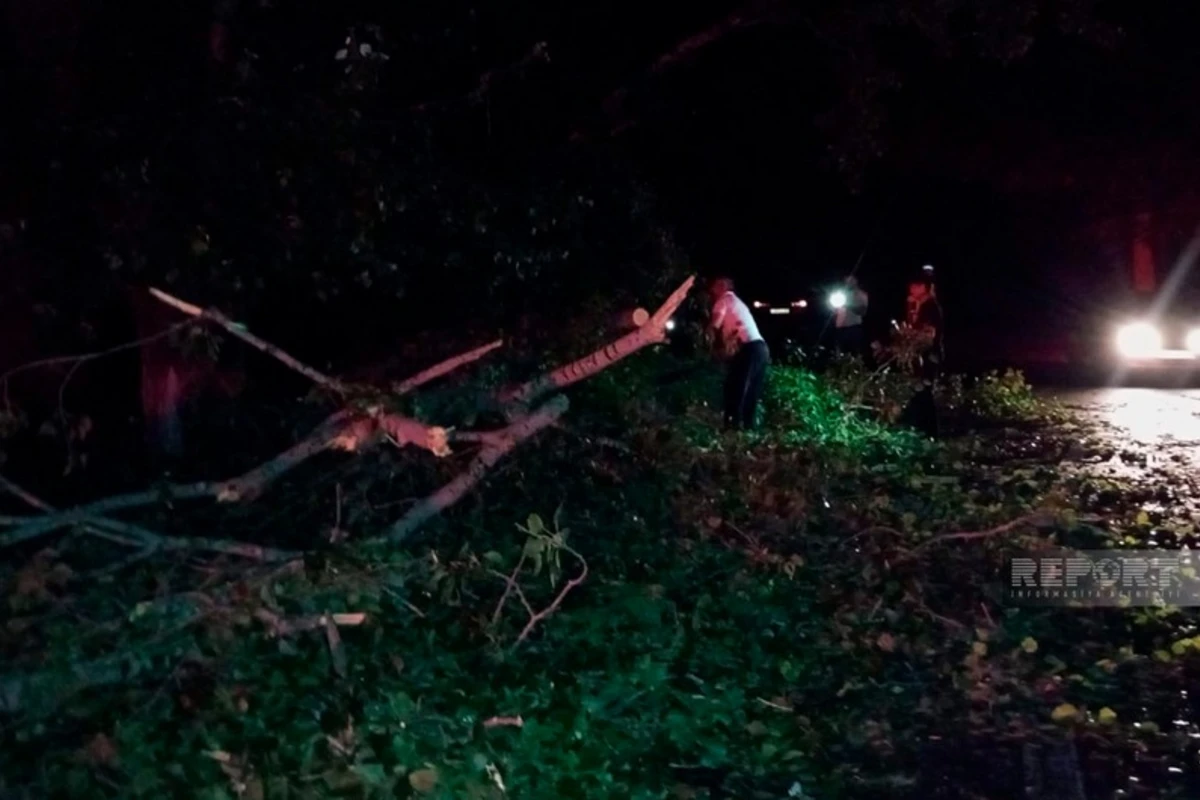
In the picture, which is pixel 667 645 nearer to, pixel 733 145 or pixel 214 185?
pixel 214 185

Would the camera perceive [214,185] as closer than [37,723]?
No

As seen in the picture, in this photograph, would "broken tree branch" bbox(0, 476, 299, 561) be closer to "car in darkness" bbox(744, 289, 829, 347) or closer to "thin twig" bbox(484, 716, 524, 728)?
"thin twig" bbox(484, 716, 524, 728)

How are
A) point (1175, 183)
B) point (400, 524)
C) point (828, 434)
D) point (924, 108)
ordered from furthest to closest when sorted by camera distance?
point (1175, 183) → point (924, 108) → point (828, 434) → point (400, 524)

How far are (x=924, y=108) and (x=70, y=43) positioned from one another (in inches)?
591

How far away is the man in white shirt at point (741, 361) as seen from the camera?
10.8 metres

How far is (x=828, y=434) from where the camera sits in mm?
11320

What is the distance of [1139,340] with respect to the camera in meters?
17.6

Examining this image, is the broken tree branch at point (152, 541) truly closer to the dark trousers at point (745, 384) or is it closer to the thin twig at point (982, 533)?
the thin twig at point (982, 533)

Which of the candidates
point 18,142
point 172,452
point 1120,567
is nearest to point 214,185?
point 18,142

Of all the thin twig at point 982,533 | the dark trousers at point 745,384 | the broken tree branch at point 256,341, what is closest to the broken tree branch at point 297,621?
the broken tree branch at point 256,341

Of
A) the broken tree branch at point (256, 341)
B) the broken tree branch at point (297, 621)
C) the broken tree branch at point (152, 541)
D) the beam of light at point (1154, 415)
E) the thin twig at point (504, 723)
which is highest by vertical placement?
the beam of light at point (1154, 415)

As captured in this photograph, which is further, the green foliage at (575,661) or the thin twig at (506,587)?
the thin twig at (506,587)

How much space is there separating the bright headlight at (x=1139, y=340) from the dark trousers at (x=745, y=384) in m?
8.27

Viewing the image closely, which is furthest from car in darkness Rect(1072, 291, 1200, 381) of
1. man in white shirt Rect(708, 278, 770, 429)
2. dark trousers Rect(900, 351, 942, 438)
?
man in white shirt Rect(708, 278, 770, 429)
